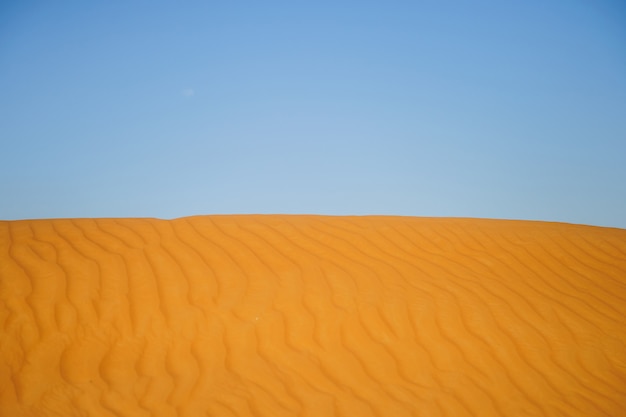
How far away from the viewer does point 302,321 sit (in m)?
5.09

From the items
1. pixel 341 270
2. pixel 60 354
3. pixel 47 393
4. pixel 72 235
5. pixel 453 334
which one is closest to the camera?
pixel 47 393

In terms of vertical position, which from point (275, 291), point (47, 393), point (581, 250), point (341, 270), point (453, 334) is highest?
point (581, 250)

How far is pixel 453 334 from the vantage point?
16.5 ft

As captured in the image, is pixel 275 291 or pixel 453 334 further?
pixel 275 291

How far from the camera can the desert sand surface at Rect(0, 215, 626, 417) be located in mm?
4117

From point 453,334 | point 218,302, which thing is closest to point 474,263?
point 453,334

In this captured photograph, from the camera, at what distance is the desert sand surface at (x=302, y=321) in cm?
412

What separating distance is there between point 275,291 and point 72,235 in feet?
9.24

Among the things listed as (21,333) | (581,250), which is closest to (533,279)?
(581,250)

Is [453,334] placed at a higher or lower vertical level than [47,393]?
higher

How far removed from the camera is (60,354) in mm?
4465

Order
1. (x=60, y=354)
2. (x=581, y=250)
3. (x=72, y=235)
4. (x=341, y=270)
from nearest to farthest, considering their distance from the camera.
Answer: (x=60, y=354)
(x=341, y=270)
(x=72, y=235)
(x=581, y=250)

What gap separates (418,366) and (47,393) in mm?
3120

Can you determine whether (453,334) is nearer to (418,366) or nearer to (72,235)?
(418,366)
